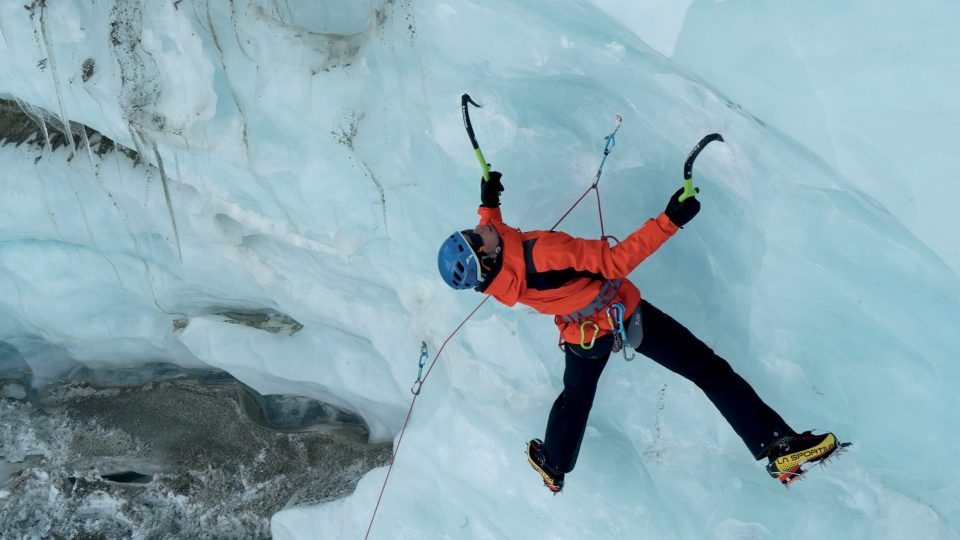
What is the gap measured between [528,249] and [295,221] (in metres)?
1.78

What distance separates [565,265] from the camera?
2.73 meters

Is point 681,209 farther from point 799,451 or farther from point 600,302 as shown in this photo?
point 799,451

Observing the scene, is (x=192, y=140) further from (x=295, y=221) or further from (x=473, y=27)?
(x=473, y=27)

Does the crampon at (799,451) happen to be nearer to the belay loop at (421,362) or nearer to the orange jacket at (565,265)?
the orange jacket at (565,265)

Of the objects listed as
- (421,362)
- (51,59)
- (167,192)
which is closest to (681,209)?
(421,362)

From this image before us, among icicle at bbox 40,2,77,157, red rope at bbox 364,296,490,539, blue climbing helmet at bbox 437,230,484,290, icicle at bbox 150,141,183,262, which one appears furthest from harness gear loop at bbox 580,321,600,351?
icicle at bbox 40,2,77,157

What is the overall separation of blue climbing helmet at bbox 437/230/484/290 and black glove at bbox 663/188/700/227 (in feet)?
2.33

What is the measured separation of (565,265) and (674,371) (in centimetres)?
78

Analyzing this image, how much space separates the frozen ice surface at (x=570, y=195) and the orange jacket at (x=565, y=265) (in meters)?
0.56

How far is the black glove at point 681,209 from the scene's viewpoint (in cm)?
248

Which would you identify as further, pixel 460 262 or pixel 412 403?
pixel 412 403

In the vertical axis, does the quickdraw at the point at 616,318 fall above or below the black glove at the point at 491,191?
below

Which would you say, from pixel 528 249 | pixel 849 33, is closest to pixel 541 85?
pixel 528 249

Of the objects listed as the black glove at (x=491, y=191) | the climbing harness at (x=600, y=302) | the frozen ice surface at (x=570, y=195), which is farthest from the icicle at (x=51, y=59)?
the climbing harness at (x=600, y=302)
